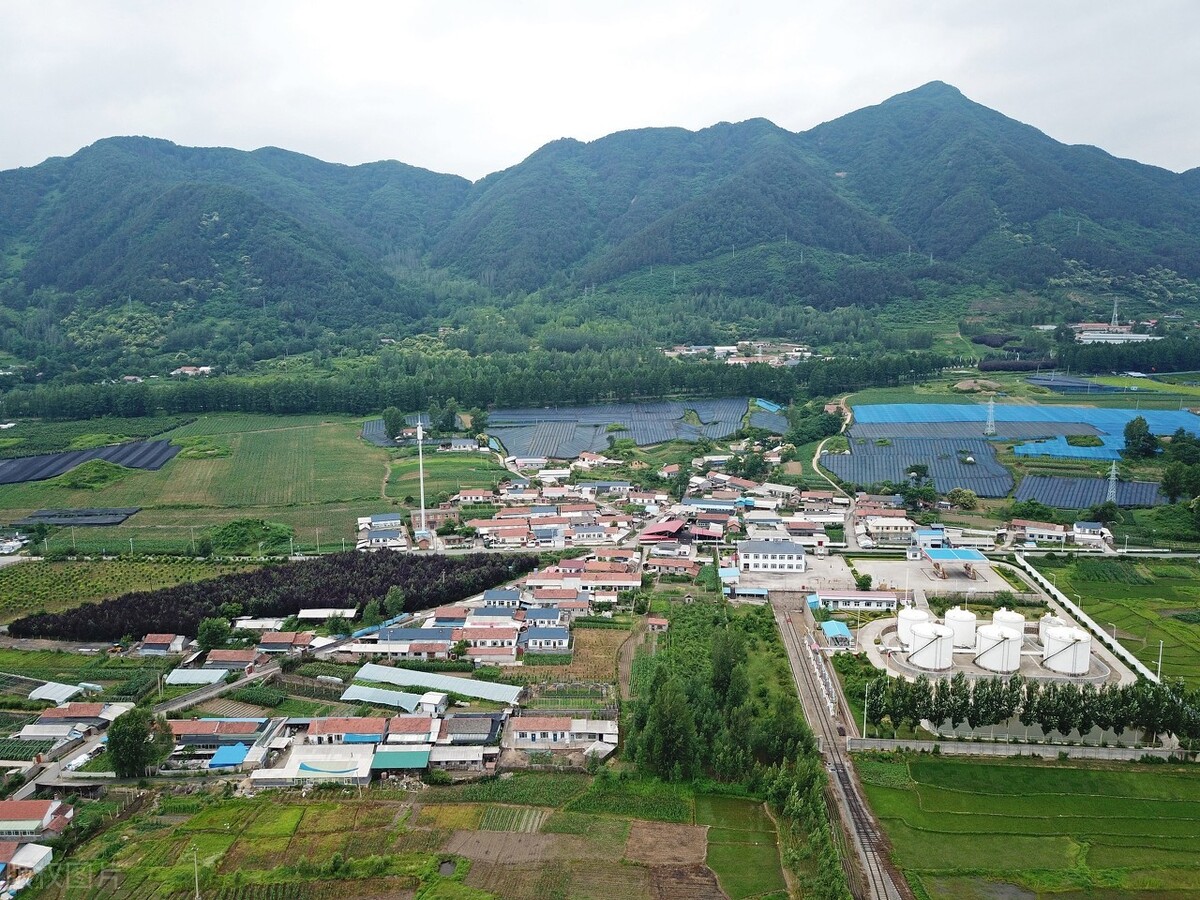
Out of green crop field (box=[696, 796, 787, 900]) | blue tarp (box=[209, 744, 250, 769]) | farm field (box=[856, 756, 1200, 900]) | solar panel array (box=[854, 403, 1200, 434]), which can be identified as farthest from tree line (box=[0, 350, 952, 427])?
green crop field (box=[696, 796, 787, 900])

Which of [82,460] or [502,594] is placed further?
[82,460]

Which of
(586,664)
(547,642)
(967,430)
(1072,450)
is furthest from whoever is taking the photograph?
(967,430)

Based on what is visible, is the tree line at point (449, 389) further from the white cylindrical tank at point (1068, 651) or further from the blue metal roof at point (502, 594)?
the white cylindrical tank at point (1068, 651)

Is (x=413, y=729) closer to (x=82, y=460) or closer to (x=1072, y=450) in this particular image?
(x=82, y=460)

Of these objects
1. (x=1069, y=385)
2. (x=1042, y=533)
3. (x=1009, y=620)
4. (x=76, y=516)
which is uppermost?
(x=1069, y=385)

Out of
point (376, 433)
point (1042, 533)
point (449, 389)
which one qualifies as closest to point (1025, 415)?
point (1042, 533)

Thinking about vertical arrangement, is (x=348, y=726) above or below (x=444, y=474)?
below

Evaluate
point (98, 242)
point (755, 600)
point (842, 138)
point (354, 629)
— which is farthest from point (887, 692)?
point (842, 138)

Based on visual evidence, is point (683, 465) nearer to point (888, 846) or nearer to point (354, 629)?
point (354, 629)
